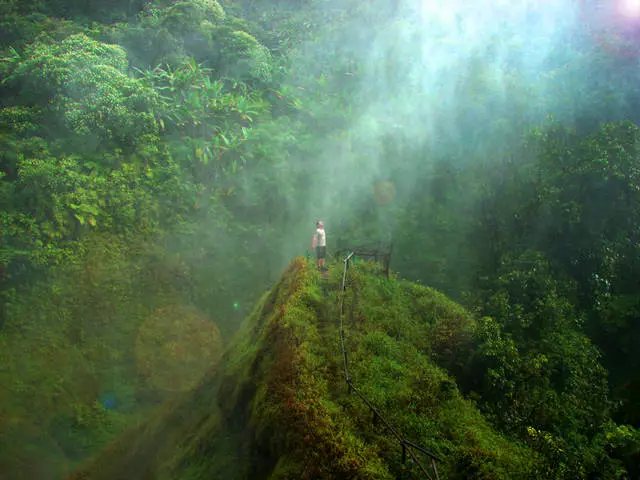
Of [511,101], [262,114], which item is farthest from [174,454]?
[511,101]

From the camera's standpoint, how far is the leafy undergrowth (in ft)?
20.3

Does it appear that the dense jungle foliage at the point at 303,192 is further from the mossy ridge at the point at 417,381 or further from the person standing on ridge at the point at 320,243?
the person standing on ridge at the point at 320,243

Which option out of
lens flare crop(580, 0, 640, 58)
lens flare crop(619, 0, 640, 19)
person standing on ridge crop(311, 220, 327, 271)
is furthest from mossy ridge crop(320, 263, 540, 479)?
lens flare crop(619, 0, 640, 19)

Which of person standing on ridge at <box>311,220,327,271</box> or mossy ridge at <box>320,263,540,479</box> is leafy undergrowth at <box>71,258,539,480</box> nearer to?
mossy ridge at <box>320,263,540,479</box>

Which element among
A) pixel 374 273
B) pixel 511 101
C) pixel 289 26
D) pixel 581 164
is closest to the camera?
pixel 374 273

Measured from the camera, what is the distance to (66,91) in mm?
17094

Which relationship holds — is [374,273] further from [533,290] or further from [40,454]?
[40,454]

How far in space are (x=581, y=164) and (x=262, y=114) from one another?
13840 millimetres

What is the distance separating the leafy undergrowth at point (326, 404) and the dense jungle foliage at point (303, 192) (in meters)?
0.98

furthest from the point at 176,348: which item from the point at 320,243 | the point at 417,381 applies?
the point at 417,381

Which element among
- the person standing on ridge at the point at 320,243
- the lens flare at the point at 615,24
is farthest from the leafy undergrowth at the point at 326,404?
the lens flare at the point at 615,24

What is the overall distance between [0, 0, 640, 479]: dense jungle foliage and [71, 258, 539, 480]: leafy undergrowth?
3.22 feet

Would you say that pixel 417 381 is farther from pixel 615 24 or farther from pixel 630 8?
pixel 630 8

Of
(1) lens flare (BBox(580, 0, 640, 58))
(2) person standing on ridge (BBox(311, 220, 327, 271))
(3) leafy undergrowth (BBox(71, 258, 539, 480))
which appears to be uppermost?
(1) lens flare (BBox(580, 0, 640, 58))
